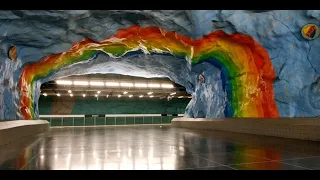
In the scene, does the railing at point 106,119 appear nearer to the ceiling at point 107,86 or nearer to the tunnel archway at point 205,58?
the ceiling at point 107,86

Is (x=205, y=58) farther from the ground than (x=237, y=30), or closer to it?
closer to it

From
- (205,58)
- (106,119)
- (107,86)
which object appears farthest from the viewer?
(106,119)

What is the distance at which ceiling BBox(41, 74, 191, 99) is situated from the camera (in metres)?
26.1

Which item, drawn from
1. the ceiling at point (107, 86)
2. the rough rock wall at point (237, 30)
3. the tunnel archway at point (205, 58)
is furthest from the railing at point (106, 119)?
the rough rock wall at point (237, 30)

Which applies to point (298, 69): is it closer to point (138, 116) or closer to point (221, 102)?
point (221, 102)

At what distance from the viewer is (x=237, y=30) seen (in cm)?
1193

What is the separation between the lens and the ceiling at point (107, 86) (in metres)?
26.1

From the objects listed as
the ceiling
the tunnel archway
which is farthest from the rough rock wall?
the ceiling

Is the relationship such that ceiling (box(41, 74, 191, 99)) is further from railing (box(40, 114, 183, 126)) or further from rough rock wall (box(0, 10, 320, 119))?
rough rock wall (box(0, 10, 320, 119))

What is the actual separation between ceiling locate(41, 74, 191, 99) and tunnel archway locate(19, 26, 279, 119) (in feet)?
29.5

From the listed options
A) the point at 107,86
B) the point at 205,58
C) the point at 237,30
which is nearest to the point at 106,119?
the point at 107,86

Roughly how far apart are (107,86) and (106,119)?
22.4 ft

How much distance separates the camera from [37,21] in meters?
10.9

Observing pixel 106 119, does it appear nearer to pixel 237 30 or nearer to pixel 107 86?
pixel 107 86
